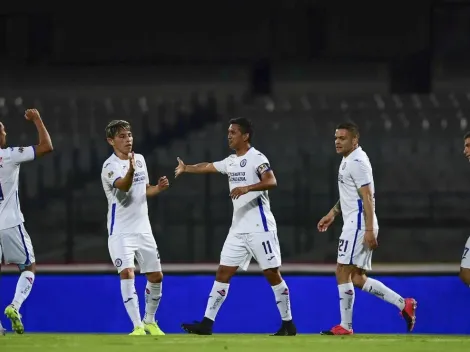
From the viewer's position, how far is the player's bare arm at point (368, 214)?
7535 millimetres

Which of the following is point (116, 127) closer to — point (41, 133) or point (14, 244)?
point (41, 133)

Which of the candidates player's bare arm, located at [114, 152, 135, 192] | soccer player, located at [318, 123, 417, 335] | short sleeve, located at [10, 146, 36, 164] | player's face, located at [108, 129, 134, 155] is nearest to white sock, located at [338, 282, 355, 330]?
soccer player, located at [318, 123, 417, 335]

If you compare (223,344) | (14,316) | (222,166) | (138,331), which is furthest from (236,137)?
(14,316)

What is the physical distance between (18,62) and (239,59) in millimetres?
3455

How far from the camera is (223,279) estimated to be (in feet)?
25.0

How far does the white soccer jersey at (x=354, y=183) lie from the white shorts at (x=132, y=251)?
1.42 meters

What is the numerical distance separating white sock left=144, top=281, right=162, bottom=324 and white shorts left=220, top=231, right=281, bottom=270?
2.07 feet

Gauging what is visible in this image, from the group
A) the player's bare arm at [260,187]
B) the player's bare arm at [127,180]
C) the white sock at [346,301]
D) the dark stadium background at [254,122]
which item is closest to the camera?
the player's bare arm at [260,187]

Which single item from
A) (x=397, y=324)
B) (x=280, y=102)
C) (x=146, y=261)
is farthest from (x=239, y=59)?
(x=146, y=261)

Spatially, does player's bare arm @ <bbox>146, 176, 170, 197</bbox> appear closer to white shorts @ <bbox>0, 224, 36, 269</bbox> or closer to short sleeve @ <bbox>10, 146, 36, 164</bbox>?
short sleeve @ <bbox>10, 146, 36, 164</bbox>

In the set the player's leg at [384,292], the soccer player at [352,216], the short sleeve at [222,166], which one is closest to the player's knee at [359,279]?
the player's leg at [384,292]

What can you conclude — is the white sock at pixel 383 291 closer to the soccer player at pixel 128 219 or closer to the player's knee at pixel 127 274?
the soccer player at pixel 128 219

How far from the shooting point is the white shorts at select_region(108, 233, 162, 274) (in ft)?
25.3

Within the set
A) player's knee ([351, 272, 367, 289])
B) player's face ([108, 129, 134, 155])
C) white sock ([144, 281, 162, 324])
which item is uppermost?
player's face ([108, 129, 134, 155])
